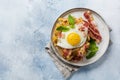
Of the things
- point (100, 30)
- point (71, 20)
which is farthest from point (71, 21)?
point (100, 30)

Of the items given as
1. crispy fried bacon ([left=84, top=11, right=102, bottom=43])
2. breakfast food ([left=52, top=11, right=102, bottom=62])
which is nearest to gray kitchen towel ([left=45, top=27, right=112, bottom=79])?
breakfast food ([left=52, top=11, right=102, bottom=62])

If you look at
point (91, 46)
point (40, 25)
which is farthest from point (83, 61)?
point (40, 25)

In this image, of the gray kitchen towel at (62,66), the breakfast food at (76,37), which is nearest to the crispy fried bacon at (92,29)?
the breakfast food at (76,37)

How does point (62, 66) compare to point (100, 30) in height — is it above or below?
below

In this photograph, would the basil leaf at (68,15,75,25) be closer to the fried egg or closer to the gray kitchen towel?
the fried egg

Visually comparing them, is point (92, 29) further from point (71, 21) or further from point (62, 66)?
point (62, 66)

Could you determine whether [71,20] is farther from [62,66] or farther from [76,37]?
[62,66]

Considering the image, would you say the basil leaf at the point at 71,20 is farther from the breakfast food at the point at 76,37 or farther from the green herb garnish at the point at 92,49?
the green herb garnish at the point at 92,49
